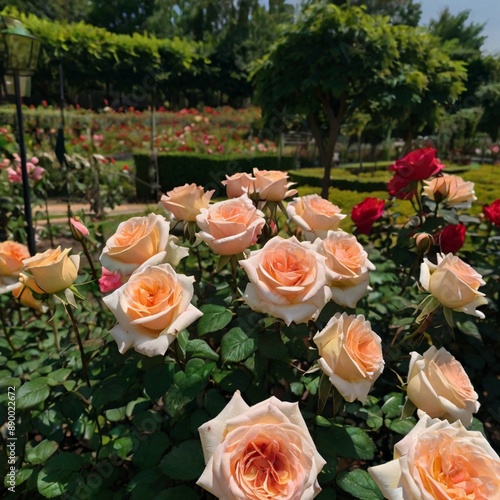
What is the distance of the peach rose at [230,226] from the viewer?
40.0 inches

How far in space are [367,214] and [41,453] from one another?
4.48 ft

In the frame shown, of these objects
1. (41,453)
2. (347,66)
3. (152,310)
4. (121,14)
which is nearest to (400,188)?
(152,310)

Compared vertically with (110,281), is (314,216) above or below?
above

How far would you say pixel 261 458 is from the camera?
662mm

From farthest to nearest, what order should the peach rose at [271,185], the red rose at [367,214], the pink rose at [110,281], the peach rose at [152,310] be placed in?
the red rose at [367,214], the peach rose at [271,185], the pink rose at [110,281], the peach rose at [152,310]

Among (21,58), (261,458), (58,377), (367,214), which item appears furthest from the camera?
(21,58)

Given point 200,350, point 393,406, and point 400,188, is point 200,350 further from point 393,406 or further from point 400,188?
point 400,188

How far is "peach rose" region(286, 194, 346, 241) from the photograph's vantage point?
1218 mm

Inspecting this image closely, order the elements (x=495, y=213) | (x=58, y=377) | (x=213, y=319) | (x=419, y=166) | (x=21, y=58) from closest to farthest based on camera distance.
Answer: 1. (x=213, y=319)
2. (x=58, y=377)
3. (x=419, y=166)
4. (x=495, y=213)
5. (x=21, y=58)

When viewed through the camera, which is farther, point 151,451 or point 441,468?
point 151,451

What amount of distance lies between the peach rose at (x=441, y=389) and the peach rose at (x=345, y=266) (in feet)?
0.66

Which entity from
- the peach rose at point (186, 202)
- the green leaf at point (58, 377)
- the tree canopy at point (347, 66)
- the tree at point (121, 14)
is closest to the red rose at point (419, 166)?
the peach rose at point (186, 202)

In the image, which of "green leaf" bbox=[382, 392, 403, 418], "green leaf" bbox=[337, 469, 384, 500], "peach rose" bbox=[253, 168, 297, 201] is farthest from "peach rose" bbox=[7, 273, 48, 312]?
"green leaf" bbox=[382, 392, 403, 418]

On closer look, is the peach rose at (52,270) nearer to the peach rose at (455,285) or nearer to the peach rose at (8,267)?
the peach rose at (8,267)
